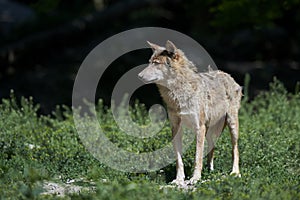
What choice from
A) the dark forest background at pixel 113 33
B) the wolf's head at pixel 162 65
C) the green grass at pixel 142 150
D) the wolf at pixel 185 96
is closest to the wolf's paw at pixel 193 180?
the wolf at pixel 185 96

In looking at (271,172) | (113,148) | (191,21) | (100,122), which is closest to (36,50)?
(191,21)

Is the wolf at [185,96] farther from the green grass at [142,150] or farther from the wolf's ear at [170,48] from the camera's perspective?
the green grass at [142,150]

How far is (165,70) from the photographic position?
23.2 feet

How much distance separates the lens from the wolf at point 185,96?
23.1 feet

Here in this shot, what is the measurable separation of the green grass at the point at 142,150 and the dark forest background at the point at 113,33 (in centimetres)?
577

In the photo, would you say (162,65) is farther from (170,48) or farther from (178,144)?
(178,144)

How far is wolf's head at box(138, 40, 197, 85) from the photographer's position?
6.97m

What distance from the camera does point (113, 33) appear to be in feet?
59.9

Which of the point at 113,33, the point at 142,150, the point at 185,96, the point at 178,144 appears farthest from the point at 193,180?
the point at 113,33

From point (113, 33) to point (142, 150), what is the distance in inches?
415

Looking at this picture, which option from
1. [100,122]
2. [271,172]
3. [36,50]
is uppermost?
[36,50]

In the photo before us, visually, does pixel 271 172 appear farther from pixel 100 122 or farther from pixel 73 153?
pixel 100 122

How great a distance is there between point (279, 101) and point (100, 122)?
312 cm

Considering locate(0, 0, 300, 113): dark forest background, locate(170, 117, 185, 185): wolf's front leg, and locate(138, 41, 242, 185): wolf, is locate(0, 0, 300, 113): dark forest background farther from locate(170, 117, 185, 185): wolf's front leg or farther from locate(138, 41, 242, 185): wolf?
locate(170, 117, 185, 185): wolf's front leg
